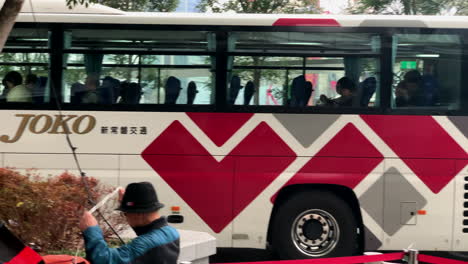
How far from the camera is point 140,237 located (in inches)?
163

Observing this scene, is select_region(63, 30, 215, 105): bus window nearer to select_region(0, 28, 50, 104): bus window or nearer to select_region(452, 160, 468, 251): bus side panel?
select_region(0, 28, 50, 104): bus window

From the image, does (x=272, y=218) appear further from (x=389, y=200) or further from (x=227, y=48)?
(x=227, y=48)

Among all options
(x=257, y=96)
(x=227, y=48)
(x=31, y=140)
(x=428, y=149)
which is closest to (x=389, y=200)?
(x=428, y=149)

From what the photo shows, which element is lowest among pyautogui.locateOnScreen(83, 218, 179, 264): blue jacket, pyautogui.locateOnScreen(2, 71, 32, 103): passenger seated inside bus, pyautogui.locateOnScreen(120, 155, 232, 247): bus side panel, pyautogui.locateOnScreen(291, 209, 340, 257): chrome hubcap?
pyautogui.locateOnScreen(291, 209, 340, 257): chrome hubcap

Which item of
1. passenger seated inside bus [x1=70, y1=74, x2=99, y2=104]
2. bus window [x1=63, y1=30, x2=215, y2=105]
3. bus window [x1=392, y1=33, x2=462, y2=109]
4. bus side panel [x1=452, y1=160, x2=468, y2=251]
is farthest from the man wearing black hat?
bus side panel [x1=452, y1=160, x2=468, y2=251]

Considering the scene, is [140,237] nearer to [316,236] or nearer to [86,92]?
[86,92]

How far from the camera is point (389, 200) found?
31.1 ft

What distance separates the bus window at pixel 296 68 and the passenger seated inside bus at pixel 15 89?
2.53m

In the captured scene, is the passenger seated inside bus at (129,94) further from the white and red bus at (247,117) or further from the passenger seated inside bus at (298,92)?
the passenger seated inside bus at (298,92)

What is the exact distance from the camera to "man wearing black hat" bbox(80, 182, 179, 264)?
411cm

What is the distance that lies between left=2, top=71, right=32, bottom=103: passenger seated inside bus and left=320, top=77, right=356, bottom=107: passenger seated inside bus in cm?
368

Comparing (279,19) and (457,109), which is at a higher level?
(279,19)

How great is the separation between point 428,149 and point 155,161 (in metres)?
3.40

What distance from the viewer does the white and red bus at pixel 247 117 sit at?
9.37 m
